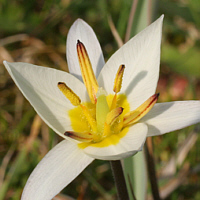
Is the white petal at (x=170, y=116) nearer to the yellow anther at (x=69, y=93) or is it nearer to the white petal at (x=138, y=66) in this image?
the white petal at (x=138, y=66)

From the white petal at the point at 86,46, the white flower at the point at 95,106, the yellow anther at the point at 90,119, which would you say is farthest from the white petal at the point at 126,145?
the white petal at the point at 86,46

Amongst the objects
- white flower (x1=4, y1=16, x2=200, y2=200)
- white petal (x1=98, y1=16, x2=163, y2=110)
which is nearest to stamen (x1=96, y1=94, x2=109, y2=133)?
white flower (x1=4, y1=16, x2=200, y2=200)

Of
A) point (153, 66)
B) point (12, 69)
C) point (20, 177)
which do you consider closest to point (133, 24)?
point (153, 66)

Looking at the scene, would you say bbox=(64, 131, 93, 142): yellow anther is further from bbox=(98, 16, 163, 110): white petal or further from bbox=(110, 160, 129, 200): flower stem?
bbox=(98, 16, 163, 110): white petal

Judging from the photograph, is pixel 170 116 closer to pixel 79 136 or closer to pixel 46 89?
pixel 79 136

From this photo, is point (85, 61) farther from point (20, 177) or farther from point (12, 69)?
point (20, 177)
